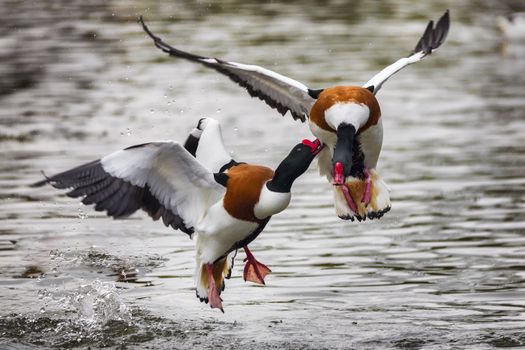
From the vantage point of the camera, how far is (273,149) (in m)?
15.7

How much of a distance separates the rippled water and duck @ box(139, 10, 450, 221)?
2.68 ft

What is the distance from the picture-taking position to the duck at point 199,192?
910 centimetres

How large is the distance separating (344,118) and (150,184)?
1.52 m

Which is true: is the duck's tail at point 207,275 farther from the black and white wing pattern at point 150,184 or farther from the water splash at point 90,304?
the water splash at point 90,304

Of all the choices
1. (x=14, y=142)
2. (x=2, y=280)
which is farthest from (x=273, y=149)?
(x=2, y=280)

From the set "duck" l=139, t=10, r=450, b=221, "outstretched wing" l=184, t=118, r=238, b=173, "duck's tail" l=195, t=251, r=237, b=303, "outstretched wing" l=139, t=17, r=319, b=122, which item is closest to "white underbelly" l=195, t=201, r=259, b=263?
"duck's tail" l=195, t=251, r=237, b=303

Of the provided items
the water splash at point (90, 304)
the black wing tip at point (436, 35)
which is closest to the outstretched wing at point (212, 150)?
the water splash at point (90, 304)

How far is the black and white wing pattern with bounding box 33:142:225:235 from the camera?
357 inches

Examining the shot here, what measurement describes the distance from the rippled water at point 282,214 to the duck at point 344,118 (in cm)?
82

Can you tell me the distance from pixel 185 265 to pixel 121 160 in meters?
2.41

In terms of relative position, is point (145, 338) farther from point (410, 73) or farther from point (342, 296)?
point (410, 73)

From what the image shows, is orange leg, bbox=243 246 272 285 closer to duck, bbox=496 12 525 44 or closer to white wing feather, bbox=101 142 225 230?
white wing feather, bbox=101 142 225 230

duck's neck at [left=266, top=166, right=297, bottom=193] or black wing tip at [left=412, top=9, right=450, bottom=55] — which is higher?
black wing tip at [left=412, top=9, right=450, bottom=55]

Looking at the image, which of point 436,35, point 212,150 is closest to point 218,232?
point 212,150
